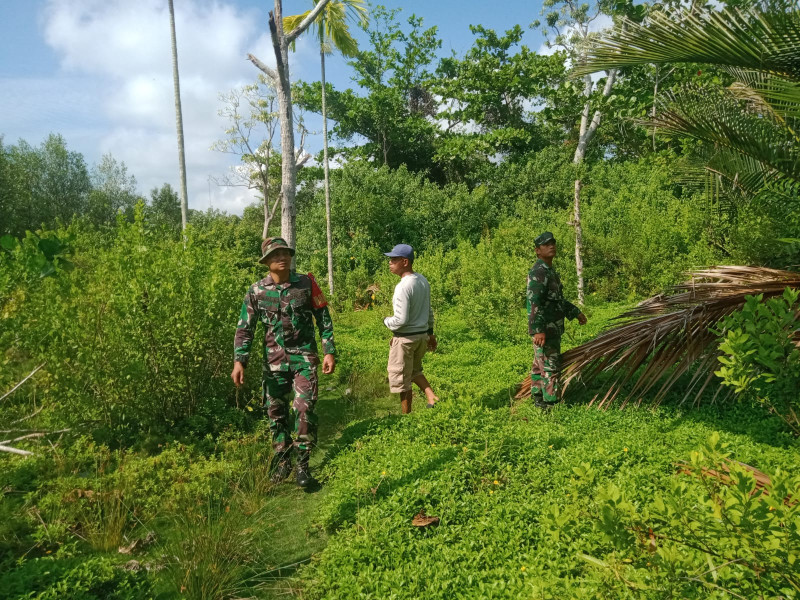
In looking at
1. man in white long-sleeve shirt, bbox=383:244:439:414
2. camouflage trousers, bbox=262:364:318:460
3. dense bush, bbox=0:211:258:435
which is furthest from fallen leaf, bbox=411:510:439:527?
dense bush, bbox=0:211:258:435

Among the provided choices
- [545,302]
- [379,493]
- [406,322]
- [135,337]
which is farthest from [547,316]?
[135,337]

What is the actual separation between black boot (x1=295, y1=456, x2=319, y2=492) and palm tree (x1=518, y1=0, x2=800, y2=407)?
2809mm

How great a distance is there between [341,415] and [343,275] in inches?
423

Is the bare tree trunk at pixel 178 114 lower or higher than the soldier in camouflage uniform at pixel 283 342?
higher

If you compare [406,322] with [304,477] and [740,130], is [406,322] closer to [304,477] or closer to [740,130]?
[304,477]

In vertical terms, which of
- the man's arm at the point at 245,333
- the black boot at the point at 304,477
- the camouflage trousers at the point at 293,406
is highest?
the man's arm at the point at 245,333

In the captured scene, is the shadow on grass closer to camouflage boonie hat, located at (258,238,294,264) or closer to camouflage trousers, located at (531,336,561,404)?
camouflage trousers, located at (531,336,561,404)

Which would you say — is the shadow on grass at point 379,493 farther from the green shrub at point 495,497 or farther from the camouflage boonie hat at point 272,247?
the camouflage boonie hat at point 272,247

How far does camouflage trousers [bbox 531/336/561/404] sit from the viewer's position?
17.6 ft

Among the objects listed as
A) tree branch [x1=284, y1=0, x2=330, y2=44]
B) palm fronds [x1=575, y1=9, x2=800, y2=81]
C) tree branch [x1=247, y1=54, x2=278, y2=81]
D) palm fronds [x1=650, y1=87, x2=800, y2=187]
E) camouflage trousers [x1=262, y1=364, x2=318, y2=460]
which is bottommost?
camouflage trousers [x1=262, y1=364, x2=318, y2=460]

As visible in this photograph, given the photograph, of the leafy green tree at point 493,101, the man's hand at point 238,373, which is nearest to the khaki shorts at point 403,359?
the man's hand at point 238,373

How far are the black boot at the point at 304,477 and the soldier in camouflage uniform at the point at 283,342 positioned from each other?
21 centimetres

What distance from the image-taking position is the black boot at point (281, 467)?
4363mm

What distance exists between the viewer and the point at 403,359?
5.39 metres
